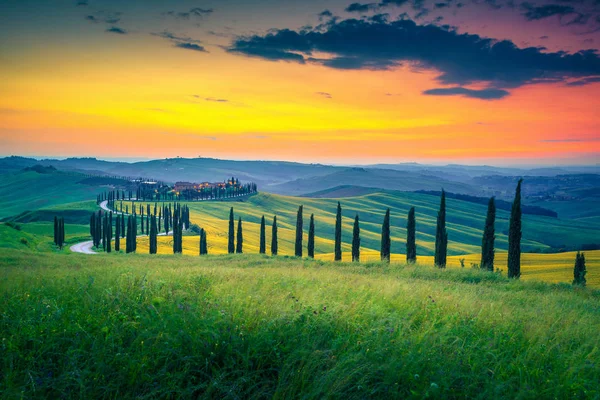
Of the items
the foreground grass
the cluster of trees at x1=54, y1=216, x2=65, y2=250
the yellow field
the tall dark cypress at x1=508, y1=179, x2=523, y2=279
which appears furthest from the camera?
the cluster of trees at x1=54, y1=216, x2=65, y2=250

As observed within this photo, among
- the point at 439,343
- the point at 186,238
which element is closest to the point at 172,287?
the point at 439,343

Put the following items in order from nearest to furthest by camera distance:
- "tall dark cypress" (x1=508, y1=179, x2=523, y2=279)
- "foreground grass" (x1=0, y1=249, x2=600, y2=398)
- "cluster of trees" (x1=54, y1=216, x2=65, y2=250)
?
"foreground grass" (x1=0, y1=249, x2=600, y2=398), "tall dark cypress" (x1=508, y1=179, x2=523, y2=279), "cluster of trees" (x1=54, y1=216, x2=65, y2=250)

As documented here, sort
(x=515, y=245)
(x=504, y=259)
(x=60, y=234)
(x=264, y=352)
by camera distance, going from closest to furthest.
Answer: (x=264, y=352), (x=515, y=245), (x=504, y=259), (x=60, y=234)

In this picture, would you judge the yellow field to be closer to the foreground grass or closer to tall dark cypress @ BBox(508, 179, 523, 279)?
tall dark cypress @ BBox(508, 179, 523, 279)

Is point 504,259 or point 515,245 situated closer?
point 515,245

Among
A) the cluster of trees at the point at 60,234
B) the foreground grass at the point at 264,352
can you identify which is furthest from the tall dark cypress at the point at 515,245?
the cluster of trees at the point at 60,234

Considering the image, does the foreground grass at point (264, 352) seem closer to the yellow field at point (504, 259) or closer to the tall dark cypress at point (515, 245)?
the yellow field at point (504, 259)

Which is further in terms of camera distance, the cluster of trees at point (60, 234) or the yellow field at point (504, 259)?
the cluster of trees at point (60, 234)

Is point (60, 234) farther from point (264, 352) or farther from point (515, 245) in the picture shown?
point (264, 352)

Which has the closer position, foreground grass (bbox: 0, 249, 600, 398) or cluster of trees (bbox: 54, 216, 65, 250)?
foreground grass (bbox: 0, 249, 600, 398)

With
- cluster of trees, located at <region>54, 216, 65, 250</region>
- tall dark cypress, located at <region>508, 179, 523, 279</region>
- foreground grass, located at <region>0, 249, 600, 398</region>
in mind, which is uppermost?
foreground grass, located at <region>0, 249, 600, 398</region>

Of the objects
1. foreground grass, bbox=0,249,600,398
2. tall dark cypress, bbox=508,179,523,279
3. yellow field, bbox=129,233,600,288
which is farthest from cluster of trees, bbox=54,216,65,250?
foreground grass, bbox=0,249,600,398

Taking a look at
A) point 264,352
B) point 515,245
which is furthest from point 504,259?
point 264,352

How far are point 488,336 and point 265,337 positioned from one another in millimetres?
3973
